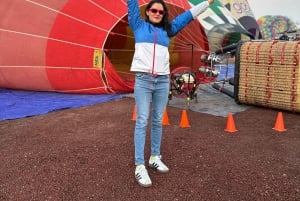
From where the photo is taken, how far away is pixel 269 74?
5816mm

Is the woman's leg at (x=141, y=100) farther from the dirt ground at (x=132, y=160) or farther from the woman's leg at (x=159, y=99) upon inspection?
the dirt ground at (x=132, y=160)

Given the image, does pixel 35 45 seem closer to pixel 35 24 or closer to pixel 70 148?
pixel 35 24

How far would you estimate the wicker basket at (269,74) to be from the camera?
5.54 meters

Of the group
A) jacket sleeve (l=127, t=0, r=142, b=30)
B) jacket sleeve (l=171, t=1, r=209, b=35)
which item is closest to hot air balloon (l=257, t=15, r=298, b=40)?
jacket sleeve (l=171, t=1, r=209, b=35)

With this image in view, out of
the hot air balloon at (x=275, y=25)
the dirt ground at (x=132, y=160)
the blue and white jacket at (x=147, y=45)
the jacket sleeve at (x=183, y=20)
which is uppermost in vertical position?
the hot air balloon at (x=275, y=25)

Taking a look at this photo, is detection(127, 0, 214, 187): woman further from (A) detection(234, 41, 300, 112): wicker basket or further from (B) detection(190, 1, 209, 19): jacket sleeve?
(A) detection(234, 41, 300, 112): wicker basket

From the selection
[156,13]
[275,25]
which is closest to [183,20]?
[156,13]

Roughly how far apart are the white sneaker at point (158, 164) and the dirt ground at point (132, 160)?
0.18 feet

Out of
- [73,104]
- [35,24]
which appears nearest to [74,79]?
[73,104]

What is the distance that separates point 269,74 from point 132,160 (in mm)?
3322

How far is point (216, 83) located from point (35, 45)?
167 inches

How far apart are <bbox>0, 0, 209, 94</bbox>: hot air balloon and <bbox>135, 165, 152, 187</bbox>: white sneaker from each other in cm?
413

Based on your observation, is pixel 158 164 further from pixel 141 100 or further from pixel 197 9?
pixel 197 9

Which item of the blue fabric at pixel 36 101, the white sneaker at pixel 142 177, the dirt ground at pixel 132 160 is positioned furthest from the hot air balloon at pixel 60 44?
the white sneaker at pixel 142 177
